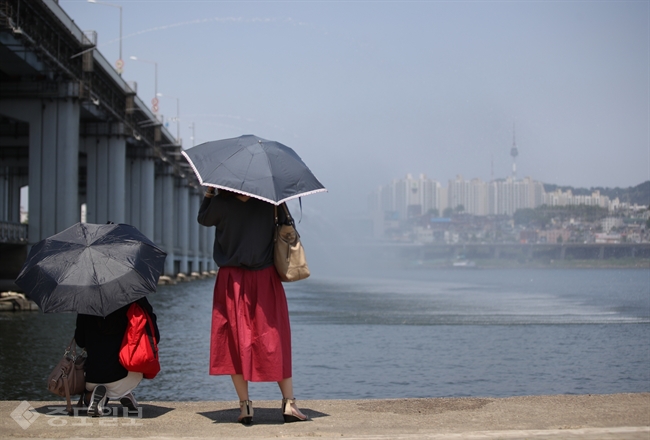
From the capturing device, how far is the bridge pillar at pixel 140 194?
2815 inches

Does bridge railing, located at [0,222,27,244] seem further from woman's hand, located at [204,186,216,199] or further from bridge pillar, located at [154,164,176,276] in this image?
bridge pillar, located at [154,164,176,276]

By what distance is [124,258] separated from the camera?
25.2ft

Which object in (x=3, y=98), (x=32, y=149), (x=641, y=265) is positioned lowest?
(x=641, y=265)

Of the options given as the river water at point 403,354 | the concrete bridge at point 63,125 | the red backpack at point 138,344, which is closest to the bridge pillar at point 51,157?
the concrete bridge at point 63,125

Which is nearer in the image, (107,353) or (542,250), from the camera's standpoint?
(107,353)

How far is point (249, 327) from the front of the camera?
721cm

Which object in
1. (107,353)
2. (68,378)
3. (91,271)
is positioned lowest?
(68,378)

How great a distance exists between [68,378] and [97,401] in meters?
0.34

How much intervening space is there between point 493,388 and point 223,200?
36.6ft

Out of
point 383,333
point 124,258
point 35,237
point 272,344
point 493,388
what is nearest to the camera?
point 272,344

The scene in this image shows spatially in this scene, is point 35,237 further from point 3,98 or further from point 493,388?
point 493,388

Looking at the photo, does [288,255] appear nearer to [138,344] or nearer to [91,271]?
[138,344]

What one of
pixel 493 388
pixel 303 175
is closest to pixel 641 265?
pixel 493 388

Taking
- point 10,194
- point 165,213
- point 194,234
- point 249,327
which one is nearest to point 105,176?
point 165,213
